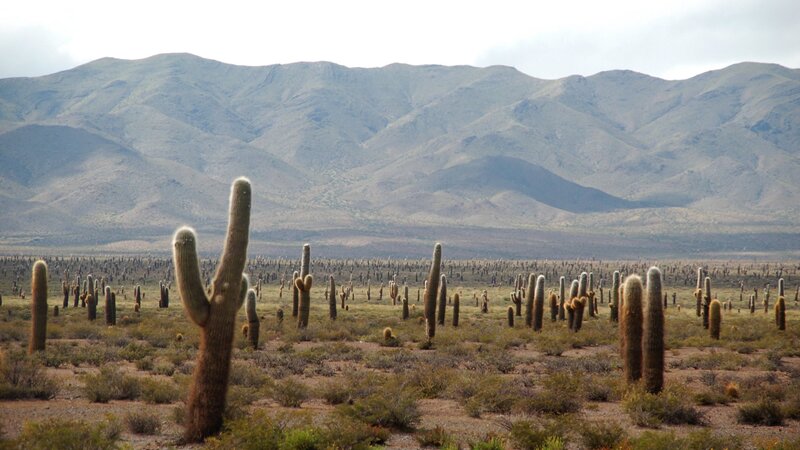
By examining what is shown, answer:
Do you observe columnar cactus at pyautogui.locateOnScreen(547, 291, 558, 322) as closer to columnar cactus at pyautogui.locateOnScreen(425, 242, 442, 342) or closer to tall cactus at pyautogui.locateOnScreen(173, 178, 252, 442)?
columnar cactus at pyautogui.locateOnScreen(425, 242, 442, 342)

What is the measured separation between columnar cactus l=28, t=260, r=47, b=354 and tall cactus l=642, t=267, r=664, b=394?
1571 cm

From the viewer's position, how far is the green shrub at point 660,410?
54.3ft

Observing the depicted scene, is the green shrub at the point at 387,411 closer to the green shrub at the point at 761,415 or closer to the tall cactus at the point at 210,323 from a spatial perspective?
Result: the tall cactus at the point at 210,323

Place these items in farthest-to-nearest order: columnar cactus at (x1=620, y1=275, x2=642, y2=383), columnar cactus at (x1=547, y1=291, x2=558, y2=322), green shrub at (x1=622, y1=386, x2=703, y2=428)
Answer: columnar cactus at (x1=547, y1=291, x2=558, y2=322)
columnar cactus at (x1=620, y1=275, x2=642, y2=383)
green shrub at (x1=622, y1=386, x2=703, y2=428)

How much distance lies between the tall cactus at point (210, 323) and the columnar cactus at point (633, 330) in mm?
9183

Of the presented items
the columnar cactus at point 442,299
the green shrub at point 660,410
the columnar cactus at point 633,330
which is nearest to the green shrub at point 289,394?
the green shrub at point 660,410

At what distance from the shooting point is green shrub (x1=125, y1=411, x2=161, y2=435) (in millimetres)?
14734

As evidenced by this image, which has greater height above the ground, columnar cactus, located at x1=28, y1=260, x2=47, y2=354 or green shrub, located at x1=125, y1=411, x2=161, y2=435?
columnar cactus, located at x1=28, y1=260, x2=47, y2=354

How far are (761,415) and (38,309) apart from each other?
18.2 meters

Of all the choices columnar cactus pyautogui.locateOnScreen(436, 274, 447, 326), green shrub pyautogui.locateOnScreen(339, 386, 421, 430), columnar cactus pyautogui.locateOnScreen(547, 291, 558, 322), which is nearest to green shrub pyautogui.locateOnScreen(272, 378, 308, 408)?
green shrub pyautogui.locateOnScreen(339, 386, 421, 430)

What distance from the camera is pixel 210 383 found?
44.1 ft

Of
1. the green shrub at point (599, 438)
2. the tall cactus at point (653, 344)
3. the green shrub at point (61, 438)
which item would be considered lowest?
the green shrub at point (599, 438)

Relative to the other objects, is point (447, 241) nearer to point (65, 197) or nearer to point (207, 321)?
point (65, 197)

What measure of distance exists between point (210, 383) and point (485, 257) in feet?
466
